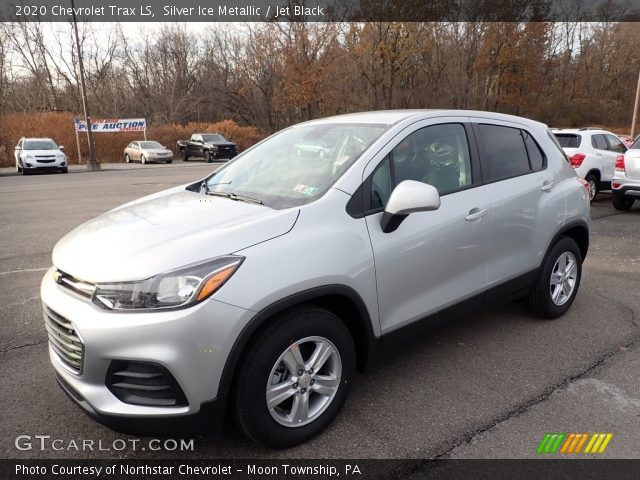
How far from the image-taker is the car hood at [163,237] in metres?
2.22

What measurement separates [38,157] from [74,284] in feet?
71.5

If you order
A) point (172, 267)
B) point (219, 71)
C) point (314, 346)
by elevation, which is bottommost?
point (314, 346)

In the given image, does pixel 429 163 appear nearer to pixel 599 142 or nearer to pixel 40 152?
pixel 599 142

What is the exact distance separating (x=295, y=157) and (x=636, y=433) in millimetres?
2637

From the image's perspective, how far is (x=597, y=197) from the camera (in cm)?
1213

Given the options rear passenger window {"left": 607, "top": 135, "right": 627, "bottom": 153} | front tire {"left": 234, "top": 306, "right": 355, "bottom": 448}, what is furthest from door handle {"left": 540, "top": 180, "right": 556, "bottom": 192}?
rear passenger window {"left": 607, "top": 135, "right": 627, "bottom": 153}

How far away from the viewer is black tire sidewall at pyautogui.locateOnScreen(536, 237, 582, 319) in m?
3.97

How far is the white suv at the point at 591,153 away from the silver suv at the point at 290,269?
7.63m

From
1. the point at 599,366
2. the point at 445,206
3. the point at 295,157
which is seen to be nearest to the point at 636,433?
the point at 599,366

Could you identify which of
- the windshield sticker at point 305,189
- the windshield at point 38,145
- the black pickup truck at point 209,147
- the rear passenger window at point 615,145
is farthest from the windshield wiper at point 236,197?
the black pickup truck at point 209,147

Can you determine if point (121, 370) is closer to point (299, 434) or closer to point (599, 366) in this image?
point (299, 434)

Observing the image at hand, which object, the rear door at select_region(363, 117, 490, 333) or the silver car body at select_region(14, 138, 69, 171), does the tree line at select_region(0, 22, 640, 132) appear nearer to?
the silver car body at select_region(14, 138, 69, 171)

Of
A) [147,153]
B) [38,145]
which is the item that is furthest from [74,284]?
[147,153]

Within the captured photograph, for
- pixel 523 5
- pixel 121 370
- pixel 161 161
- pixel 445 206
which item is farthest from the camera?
pixel 523 5
